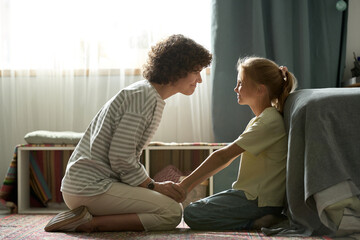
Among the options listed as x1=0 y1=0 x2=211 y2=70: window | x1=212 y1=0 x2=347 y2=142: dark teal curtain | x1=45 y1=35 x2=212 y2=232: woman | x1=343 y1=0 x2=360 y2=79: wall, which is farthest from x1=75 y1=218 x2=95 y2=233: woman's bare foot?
x1=343 y1=0 x2=360 y2=79: wall

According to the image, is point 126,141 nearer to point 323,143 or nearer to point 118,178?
point 118,178

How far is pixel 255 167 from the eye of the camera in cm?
154

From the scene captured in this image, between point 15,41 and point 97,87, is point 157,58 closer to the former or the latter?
point 97,87

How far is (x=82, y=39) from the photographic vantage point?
2660 mm

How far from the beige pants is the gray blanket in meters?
0.43

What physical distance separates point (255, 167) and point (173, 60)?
47 cm

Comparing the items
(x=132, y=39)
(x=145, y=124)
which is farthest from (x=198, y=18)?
(x=145, y=124)

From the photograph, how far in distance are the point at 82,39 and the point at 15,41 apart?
0.40m

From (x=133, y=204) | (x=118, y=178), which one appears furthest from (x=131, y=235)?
(x=118, y=178)

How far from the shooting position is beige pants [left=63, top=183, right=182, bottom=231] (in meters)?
1.45

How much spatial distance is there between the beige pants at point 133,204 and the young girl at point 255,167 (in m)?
0.11

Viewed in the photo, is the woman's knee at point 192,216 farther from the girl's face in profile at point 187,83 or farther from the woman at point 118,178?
the girl's face in profile at point 187,83

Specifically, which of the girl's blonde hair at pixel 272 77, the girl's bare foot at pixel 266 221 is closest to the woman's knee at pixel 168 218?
the girl's bare foot at pixel 266 221

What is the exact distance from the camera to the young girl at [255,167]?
4.85ft
